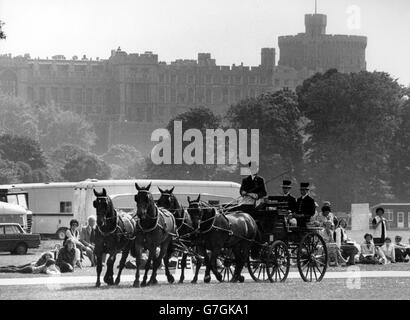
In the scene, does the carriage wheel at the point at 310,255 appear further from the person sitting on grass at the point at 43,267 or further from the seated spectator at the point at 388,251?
the seated spectator at the point at 388,251

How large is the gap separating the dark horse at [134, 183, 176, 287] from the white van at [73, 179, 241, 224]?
25462mm

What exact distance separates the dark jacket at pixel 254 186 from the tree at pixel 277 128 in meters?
72.9

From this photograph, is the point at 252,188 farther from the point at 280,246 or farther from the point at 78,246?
the point at 78,246

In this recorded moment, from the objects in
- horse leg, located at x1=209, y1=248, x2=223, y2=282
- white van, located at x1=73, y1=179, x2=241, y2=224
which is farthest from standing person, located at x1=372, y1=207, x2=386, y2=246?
white van, located at x1=73, y1=179, x2=241, y2=224

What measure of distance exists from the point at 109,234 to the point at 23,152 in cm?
10887

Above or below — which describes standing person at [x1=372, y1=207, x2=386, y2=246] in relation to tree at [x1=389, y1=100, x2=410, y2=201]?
below

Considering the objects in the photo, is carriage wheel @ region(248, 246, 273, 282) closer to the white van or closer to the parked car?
the parked car

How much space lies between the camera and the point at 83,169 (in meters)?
142

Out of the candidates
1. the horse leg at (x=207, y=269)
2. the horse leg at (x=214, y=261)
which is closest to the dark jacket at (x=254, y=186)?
the horse leg at (x=214, y=261)

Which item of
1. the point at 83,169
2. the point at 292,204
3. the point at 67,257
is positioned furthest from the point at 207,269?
the point at 83,169

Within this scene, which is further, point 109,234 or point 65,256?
point 65,256

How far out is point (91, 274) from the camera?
30.3 m

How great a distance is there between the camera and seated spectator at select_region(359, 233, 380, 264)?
36.0 metres
